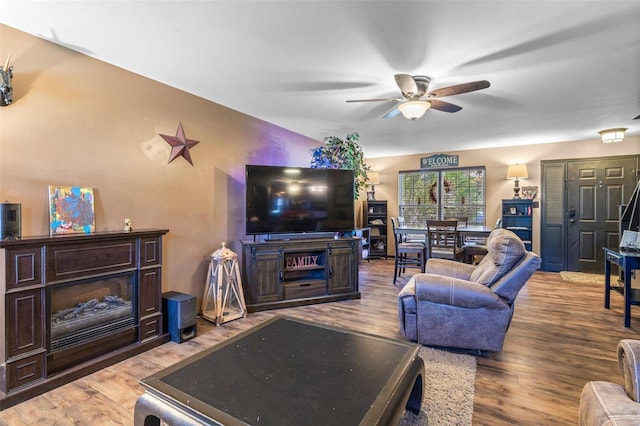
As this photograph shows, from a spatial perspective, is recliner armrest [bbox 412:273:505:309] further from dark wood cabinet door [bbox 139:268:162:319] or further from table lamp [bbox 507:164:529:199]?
table lamp [bbox 507:164:529:199]

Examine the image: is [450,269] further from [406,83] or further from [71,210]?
[71,210]

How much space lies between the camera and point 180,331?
2.79 meters

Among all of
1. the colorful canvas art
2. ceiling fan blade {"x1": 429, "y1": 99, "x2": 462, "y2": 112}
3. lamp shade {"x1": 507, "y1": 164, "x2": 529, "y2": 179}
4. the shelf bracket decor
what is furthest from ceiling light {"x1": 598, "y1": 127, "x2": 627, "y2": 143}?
the colorful canvas art

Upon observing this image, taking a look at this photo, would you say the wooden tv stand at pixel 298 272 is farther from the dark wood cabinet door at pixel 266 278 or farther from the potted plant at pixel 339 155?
the potted plant at pixel 339 155

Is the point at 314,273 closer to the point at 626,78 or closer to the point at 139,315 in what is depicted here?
the point at 139,315

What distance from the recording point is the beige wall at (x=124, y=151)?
2178mm

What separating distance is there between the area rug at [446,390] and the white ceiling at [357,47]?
2358mm

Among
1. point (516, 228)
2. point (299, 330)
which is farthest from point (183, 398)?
point (516, 228)

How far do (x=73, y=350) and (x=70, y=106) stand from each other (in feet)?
6.03

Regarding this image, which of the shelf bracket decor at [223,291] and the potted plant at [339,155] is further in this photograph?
the potted plant at [339,155]

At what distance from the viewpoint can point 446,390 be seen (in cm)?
203

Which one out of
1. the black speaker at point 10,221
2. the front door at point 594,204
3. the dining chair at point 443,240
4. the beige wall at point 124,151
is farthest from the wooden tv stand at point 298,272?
the front door at point 594,204

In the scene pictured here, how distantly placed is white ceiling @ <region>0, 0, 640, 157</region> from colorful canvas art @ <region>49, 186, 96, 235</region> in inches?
36.5

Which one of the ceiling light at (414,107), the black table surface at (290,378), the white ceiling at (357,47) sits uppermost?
the white ceiling at (357,47)
